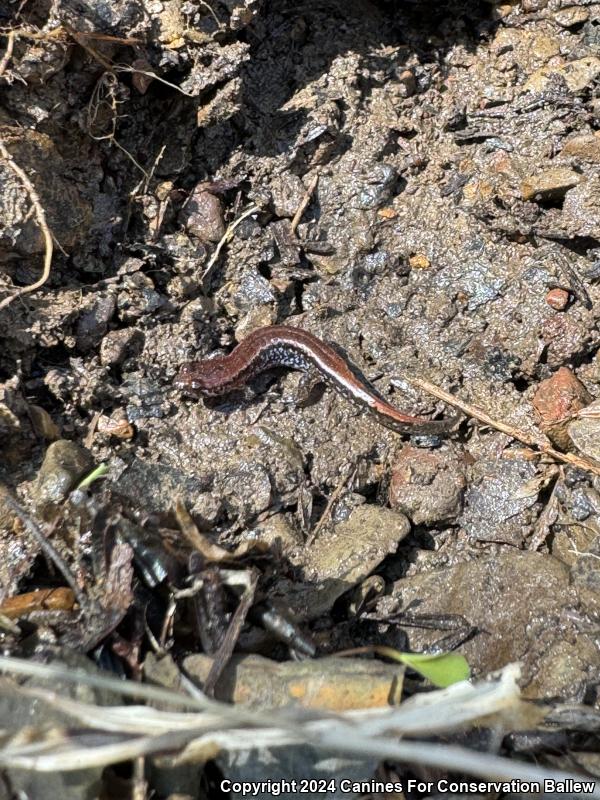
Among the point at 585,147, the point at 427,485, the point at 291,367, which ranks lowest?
the point at 427,485

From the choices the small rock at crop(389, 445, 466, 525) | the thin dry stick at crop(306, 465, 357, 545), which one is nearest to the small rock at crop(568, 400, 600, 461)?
the small rock at crop(389, 445, 466, 525)

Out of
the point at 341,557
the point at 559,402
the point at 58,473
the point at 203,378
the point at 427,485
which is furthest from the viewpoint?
the point at 203,378

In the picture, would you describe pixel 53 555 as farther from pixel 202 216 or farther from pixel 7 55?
pixel 7 55

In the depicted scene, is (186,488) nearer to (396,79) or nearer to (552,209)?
(552,209)

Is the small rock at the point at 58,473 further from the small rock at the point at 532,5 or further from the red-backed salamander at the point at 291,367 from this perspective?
the small rock at the point at 532,5

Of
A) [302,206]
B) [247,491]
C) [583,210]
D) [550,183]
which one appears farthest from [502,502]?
[302,206]
